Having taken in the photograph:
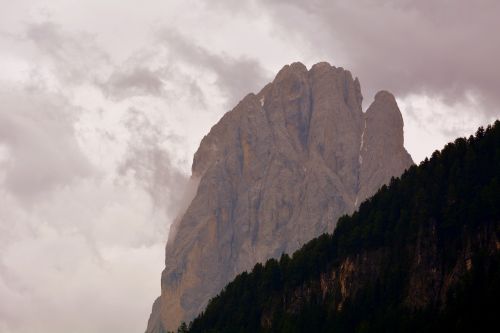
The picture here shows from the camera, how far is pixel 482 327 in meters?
190

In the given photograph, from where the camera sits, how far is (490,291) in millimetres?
199875

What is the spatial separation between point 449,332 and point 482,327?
841 cm

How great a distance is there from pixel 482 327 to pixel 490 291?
10.8 metres

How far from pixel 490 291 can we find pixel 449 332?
818cm

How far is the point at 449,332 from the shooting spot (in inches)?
7785
